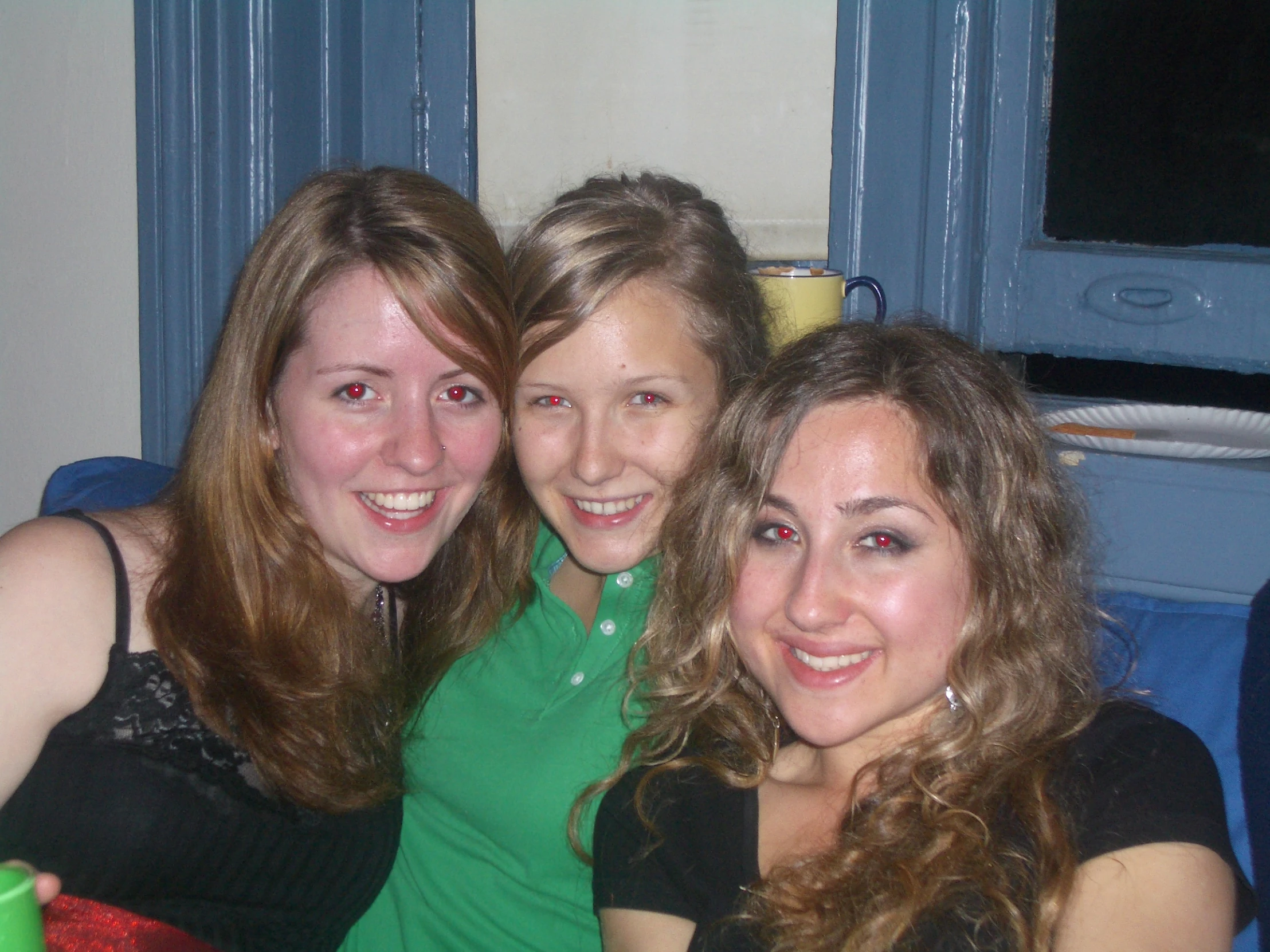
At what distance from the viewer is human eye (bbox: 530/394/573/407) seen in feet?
4.58

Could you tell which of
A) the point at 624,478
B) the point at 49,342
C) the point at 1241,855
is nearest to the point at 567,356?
the point at 624,478

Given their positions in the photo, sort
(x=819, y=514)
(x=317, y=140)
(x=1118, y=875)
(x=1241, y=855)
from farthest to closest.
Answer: (x=317, y=140) → (x=1241, y=855) → (x=819, y=514) → (x=1118, y=875)

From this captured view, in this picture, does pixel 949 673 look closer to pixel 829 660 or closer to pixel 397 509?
pixel 829 660

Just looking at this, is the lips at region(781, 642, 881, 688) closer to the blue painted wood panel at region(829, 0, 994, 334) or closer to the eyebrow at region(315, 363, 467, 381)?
the eyebrow at region(315, 363, 467, 381)

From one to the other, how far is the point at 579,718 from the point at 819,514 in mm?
432

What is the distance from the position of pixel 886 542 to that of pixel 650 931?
493 millimetres

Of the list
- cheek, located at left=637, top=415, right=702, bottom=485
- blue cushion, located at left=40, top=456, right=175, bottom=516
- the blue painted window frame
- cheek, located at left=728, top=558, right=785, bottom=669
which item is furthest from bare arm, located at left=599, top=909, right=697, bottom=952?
the blue painted window frame

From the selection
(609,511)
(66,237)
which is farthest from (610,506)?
(66,237)

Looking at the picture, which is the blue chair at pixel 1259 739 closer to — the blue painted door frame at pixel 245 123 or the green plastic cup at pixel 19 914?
the green plastic cup at pixel 19 914

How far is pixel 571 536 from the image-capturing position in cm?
142

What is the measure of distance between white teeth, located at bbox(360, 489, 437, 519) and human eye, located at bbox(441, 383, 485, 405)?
4.5 inches

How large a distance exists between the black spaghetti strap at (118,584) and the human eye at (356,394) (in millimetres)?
306

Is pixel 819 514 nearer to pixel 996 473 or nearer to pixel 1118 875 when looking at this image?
pixel 996 473

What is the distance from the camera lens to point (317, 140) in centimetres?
219
